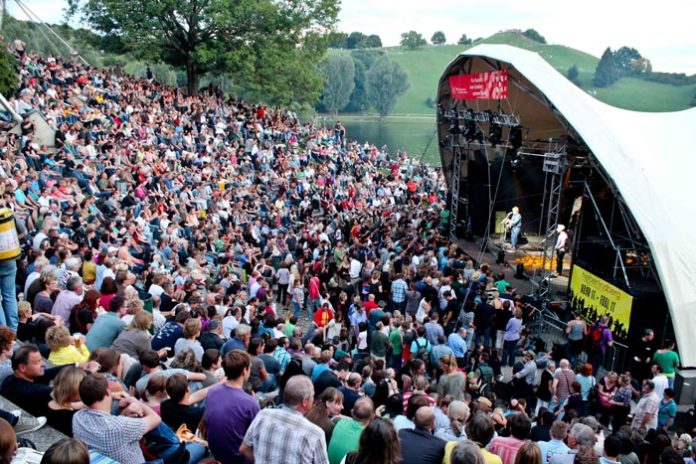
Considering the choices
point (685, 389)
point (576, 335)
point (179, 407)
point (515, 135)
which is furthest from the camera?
point (515, 135)

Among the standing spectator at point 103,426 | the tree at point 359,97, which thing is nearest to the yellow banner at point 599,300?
the standing spectator at point 103,426

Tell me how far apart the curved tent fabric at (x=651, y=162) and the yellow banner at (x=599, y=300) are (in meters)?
0.81

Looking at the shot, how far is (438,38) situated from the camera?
539 feet

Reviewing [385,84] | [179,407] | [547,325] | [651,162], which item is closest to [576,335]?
[547,325]

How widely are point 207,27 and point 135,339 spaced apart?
27.3 meters

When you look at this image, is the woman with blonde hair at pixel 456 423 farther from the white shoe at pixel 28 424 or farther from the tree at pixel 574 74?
the tree at pixel 574 74

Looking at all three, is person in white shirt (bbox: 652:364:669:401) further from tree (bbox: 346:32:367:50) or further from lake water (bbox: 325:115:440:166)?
tree (bbox: 346:32:367:50)

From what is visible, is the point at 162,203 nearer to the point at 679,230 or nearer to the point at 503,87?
the point at 503,87

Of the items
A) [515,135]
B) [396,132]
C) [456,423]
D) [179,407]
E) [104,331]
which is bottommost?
[456,423]

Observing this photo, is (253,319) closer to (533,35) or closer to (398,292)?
(398,292)

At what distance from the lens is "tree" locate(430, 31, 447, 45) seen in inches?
6348

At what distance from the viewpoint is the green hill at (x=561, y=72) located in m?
92.6

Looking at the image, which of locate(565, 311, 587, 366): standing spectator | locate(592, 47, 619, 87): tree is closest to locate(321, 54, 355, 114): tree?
locate(592, 47, 619, 87): tree

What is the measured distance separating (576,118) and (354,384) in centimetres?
860
